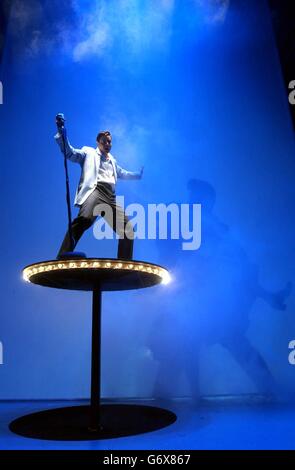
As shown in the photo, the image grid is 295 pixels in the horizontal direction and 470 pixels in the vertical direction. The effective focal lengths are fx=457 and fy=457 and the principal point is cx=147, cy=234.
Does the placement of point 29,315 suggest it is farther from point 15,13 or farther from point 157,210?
point 15,13

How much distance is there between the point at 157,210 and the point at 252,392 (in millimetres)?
2137

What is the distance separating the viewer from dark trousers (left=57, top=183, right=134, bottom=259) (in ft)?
11.7

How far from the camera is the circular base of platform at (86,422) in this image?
309 cm

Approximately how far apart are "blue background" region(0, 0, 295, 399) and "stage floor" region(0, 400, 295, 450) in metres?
0.33

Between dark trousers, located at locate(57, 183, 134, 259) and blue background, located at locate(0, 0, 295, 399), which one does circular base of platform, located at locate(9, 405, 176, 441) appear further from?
dark trousers, located at locate(57, 183, 134, 259)

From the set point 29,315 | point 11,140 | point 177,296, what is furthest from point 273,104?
point 29,315

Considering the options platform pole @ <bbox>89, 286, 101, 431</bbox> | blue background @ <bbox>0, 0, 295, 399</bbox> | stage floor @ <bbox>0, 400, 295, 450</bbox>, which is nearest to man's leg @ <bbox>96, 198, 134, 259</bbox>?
platform pole @ <bbox>89, 286, 101, 431</bbox>

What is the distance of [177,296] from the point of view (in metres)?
4.89

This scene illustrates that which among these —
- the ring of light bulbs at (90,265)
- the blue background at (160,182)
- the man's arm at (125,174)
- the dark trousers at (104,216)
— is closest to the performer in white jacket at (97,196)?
the dark trousers at (104,216)

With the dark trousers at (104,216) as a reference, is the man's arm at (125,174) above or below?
above

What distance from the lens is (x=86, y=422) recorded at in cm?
356

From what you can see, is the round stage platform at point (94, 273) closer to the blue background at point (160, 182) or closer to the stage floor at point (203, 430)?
the stage floor at point (203, 430)

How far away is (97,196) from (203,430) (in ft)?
6.29

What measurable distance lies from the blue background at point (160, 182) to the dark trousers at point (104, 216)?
1.26 m
